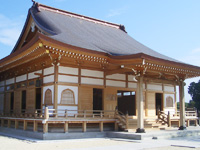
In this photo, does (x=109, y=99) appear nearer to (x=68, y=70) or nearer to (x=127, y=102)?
(x=68, y=70)

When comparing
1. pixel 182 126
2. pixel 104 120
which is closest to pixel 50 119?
pixel 104 120

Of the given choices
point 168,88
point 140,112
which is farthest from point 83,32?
point 168,88

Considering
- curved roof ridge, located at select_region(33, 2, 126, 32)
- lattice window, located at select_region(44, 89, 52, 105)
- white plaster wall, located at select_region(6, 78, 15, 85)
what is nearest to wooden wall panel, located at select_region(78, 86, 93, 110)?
lattice window, located at select_region(44, 89, 52, 105)

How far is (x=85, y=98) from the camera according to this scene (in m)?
14.9

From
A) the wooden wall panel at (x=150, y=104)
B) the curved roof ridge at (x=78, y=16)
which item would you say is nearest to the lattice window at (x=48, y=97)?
the wooden wall panel at (x=150, y=104)

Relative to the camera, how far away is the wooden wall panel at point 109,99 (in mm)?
15844

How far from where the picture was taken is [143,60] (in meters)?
12.9

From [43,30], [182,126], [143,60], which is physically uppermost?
[43,30]

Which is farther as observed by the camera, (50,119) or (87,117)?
(87,117)

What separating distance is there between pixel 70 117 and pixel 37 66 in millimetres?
4149

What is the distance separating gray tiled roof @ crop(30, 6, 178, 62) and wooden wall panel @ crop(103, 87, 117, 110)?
98.7 inches

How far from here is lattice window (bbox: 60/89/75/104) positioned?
13982mm

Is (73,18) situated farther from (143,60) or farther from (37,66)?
(143,60)

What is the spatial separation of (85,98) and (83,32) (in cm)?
536
